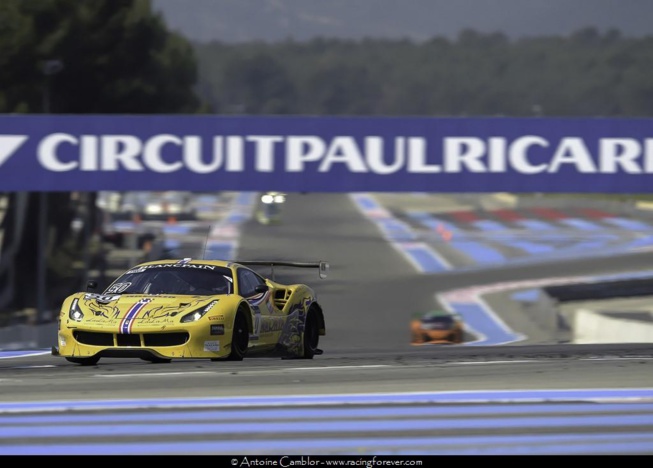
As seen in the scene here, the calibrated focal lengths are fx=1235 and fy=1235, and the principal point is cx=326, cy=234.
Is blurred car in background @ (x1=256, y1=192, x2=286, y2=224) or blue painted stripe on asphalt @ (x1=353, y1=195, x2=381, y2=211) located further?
blurred car in background @ (x1=256, y1=192, x2=286, y2=224)

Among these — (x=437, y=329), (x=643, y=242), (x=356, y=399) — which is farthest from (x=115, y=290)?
(x=643, y=242)

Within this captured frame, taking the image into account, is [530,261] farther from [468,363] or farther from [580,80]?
[580,80]

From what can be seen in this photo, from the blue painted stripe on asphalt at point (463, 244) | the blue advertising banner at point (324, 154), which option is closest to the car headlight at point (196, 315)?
the blue advertising banner at point (324, 154)

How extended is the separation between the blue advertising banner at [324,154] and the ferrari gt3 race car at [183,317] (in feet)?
21.6

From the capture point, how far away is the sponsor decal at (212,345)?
41.4 ft

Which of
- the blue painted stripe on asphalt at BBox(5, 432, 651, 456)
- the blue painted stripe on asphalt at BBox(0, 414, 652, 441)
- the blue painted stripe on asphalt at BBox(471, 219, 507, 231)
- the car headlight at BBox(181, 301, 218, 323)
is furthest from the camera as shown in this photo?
the blue painted stripe on asphalt at BBox(471, 219, 507, 231)

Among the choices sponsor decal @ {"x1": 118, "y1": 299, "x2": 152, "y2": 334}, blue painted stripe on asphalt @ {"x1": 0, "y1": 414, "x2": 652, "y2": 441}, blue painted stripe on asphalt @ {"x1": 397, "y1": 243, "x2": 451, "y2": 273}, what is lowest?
blue painted stripe on asphalt @ {"x1": 0, "y1": 414, "x2": 652, "y2": 441}

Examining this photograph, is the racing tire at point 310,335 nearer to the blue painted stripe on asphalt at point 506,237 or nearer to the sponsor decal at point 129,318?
the sponsor decal at point 129,318

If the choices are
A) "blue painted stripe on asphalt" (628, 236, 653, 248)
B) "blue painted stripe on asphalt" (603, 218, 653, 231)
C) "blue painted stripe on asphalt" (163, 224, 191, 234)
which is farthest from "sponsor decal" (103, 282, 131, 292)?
"blue painted stripe on asphalt" (628, 236, 653, 248)

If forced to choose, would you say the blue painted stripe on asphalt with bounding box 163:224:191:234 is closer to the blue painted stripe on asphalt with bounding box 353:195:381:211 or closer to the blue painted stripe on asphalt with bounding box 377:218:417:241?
the blue painted stripe on asphalt with bounding box 353:195:381:211

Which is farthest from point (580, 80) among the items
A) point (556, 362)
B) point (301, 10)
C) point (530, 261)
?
point (556, 362)

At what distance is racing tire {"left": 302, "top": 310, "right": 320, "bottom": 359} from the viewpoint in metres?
15.0

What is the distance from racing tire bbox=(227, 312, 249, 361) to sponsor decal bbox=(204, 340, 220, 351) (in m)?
0.25

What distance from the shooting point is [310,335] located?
15219 mm
